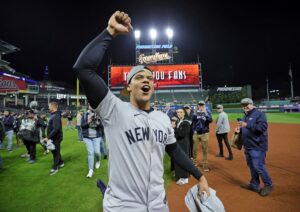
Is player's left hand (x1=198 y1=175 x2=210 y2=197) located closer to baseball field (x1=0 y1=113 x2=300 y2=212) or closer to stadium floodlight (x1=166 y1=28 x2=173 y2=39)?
baseball field (x1=0 y1=113 x2=300 y2=212)

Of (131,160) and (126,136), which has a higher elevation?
(126,136)

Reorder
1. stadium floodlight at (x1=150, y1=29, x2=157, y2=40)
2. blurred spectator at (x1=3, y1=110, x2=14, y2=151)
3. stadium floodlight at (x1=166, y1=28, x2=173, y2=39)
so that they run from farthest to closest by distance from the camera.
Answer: stadium floodlight at (x1=166, y1=28, x2=173, y2=39) → stadium floodlight at (x1=150, y1=29, x2=157, y2=40) → blurred spectator at (x1=3, y1=110, x2=14, y2=151)

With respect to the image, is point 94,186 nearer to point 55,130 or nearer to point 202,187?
point 55,130

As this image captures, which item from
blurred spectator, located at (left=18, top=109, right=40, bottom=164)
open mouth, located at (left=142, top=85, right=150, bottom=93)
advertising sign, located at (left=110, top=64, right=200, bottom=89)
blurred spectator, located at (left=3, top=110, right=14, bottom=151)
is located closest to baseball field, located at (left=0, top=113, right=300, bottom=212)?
blurred spectator, located at (left=18, top=109, right=40, bottom=164)

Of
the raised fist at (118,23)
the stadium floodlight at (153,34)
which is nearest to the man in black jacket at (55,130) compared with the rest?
the raised fist at (118,23)

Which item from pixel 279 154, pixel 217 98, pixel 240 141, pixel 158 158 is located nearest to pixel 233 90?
pixel 217 98

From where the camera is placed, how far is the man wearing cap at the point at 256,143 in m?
5.27

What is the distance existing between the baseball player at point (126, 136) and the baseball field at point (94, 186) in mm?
3232

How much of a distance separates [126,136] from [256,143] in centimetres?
461

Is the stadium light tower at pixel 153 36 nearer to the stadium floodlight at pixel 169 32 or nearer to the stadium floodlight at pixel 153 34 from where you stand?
the stadium floodlight at pixel 153 34

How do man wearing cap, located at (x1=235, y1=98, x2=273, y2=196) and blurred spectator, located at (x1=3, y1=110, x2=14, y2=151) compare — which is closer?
man wearing cap, located at (x1=235, y1=98, x2=273, y2=196)

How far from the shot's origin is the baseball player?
1.70 metres

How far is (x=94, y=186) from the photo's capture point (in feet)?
20.0

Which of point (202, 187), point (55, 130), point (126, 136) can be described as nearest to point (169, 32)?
point (55, 130)
